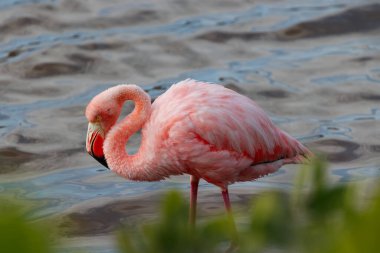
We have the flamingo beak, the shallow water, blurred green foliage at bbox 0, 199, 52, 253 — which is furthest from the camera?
the shallow water

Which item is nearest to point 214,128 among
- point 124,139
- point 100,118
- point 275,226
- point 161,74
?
point 124,139

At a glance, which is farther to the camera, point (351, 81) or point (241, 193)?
point (351, 81)

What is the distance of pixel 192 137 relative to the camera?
4.36 metres

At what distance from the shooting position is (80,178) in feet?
22.7

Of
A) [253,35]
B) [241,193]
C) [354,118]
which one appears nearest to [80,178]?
[241,193]

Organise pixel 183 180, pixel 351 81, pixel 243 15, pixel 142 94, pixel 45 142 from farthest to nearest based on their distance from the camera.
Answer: pixel 243 15
pixel 351 81
pixel 45 142
pixel 183 180
pixel 142 94

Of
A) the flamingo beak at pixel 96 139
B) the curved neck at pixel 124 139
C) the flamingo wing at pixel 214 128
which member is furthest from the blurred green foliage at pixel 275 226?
the flamingo beak at pixel 96 139

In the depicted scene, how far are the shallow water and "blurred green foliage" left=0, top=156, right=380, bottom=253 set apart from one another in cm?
448

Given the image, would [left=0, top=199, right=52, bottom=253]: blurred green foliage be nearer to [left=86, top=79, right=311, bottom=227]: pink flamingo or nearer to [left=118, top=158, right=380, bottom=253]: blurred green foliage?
[left=118, top=158, right=380, bottom=253]: blurred green foliage

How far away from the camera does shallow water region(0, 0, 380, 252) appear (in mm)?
6586

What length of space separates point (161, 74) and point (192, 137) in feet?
15.0

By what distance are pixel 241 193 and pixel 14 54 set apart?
381 cm

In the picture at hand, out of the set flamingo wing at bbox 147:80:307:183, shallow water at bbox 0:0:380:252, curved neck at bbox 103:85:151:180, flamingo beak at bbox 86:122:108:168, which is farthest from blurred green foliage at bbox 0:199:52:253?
shallow water at bbox 0:0:380:252

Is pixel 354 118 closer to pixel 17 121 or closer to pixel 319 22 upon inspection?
pixel 319 22
